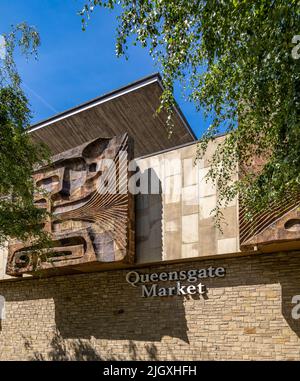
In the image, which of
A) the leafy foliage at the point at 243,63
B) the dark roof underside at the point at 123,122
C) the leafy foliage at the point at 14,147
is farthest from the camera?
the dark roof underside at the point at 123,122

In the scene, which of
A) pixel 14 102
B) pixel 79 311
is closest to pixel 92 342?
pixel 79 311

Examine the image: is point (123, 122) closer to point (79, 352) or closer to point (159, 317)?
point (159, 317)

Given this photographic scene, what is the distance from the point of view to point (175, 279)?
12.4 m

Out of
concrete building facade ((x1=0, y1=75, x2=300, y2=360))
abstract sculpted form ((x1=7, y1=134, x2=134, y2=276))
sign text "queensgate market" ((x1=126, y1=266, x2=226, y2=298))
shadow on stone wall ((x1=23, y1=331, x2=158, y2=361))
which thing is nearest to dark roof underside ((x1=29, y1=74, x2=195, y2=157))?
concrete building facade ((x1=0, y1=75, x2=300, y2=360))

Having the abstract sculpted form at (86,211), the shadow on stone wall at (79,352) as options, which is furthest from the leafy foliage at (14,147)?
the shadow on stone wall at (79,352)

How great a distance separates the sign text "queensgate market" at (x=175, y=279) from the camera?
1191 cm

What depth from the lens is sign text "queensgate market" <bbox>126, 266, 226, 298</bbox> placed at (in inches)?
469

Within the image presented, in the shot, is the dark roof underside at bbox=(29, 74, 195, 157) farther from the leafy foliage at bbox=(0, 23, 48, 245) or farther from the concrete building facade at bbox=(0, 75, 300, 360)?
the leafy foliage at bbox=(0, 23, 48, 245)

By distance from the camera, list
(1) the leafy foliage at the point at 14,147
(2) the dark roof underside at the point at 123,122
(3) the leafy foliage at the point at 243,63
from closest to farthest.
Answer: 1. (3) the leafy foliage at the point at 243,63
2. (1) the leafy foliage at the point at 14,147
3. (2) the dark roof underside at the point at 123,122

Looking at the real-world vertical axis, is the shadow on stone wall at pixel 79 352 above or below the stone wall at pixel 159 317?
below

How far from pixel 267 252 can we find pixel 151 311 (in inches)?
147

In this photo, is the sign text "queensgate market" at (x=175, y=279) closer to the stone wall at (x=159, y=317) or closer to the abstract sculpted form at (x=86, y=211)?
the stone wall at (x=159, y=317)

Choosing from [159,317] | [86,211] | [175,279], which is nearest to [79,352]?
[159,317]

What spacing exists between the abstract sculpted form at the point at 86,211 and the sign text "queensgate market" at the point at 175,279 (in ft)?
2.83
